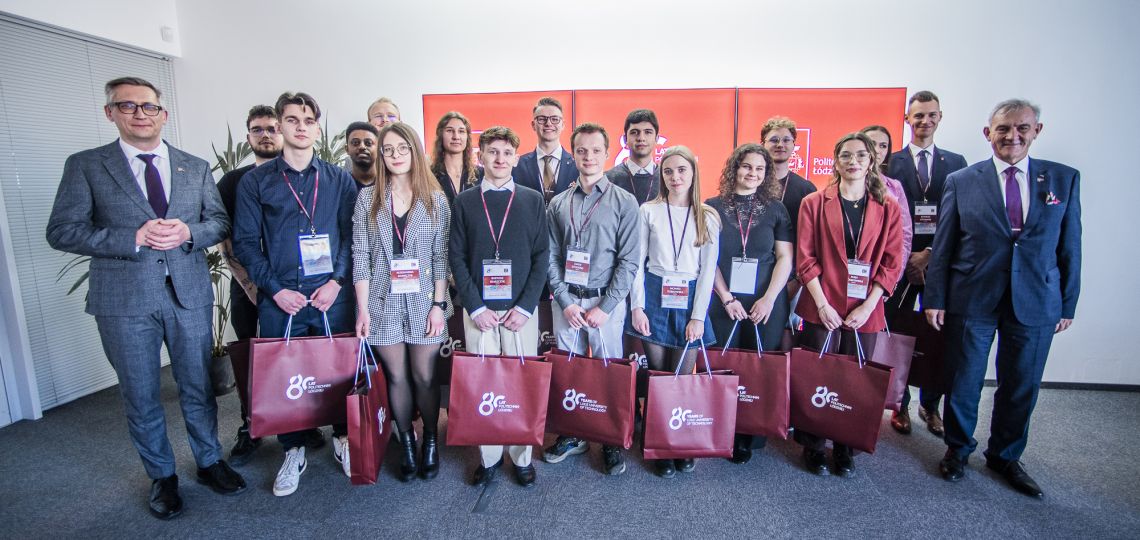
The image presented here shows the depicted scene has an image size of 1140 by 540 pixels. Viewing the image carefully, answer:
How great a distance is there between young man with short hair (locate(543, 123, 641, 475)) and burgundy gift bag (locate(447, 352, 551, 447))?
0.30 metres

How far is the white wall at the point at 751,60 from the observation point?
3.49 metres

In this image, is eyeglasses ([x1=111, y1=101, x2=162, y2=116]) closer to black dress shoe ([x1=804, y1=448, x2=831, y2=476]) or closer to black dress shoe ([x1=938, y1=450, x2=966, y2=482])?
black dress shoe ([x1=804, y1=448, x2=831, y2=476])

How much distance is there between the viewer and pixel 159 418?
7.43 feet

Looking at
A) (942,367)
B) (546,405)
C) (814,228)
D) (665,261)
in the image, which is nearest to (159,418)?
(546,405)

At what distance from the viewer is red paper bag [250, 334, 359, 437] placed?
2.10m

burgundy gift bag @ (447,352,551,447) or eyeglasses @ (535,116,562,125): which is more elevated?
eyeglasses @ (535,116,562,125)

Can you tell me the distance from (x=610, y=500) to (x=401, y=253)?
151 centimetres

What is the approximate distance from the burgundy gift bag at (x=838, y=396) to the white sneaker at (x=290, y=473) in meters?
2.49

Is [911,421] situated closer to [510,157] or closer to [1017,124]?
[1017,124]

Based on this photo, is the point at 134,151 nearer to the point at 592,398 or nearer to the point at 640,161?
the point at 592,398

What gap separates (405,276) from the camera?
2.23 meters

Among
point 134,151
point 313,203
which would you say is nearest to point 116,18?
point 134,151

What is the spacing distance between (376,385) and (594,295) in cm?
108

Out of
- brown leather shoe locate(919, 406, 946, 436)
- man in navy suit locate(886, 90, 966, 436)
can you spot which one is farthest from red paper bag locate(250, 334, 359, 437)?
brown leather shoe locate(919, 406, 946, 436)
